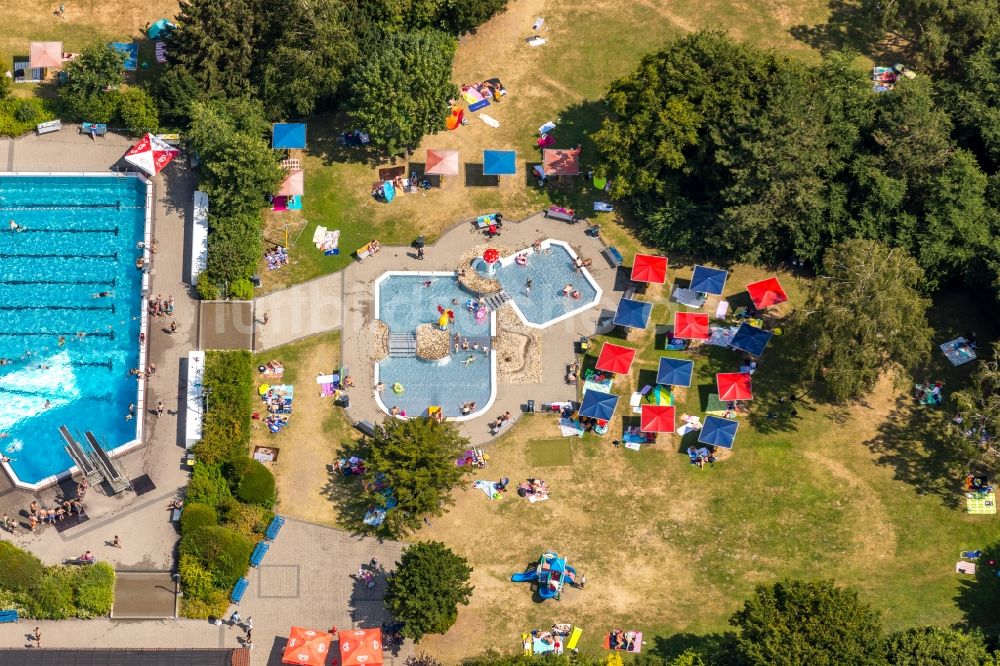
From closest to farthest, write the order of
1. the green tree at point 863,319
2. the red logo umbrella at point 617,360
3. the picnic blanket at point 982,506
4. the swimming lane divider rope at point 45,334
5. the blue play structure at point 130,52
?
the green tree at point 863,319
the picnic blanket at point 982,506
the red logo umbrella at point 617,360
the swimming lane divider rope at point 45,334
the blue play structure at point 130,52

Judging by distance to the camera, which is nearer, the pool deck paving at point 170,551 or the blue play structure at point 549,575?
the blue play structure at point 549,575

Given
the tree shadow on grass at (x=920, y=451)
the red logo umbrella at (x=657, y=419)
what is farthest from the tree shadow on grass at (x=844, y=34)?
the red logo umbrella at (x=657, y=419)

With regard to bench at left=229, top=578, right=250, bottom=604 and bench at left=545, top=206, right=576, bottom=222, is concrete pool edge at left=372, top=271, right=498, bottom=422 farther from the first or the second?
bench at left=229, top=578, right=250, bottom=604

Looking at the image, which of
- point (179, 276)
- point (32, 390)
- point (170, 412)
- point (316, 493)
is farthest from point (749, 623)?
point (32, 390)

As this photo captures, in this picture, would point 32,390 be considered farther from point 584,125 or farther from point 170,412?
point 584,125

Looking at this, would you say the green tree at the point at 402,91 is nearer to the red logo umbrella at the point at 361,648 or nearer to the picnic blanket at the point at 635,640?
the red logo umbrella at the point at 361,648

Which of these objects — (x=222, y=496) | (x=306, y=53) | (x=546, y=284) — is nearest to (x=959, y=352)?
(x=546, y=284)
